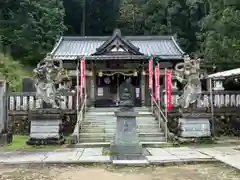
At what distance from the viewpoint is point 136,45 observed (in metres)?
26.2

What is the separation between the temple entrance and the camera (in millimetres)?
21500

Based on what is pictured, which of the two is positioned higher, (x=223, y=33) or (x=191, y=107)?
(x=223, y=33)

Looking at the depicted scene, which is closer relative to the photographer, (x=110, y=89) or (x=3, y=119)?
(x=3, y=119)

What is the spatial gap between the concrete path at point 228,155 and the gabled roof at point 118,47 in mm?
11539

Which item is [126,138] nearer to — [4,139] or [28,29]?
[4,139]

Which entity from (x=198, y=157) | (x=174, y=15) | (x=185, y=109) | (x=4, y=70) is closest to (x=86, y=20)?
(x=174, y=15)

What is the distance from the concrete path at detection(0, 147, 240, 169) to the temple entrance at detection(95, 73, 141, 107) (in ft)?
35.6

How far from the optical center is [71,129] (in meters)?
14.9

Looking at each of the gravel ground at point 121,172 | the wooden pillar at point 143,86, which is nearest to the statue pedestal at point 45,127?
the gravel ground at point 121,172

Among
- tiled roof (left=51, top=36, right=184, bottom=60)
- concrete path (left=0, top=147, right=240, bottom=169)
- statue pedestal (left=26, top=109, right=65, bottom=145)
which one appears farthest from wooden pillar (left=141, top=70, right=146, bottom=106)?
concrete path (left=0, top=147, right=240, bottom=169)

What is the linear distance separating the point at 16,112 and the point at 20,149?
4131 mm

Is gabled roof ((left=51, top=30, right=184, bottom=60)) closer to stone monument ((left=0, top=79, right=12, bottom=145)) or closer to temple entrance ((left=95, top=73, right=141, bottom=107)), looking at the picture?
temple entrance ((left=95, top=73, right=141, bottom=107))

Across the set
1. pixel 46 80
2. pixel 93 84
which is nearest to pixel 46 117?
pixel 46 80

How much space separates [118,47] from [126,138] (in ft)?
40.9
